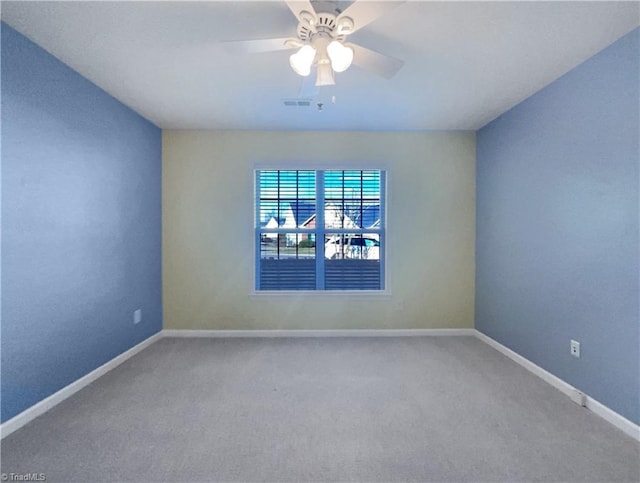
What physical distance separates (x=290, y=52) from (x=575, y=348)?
9.73 ft

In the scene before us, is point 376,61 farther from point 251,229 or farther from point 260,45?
point 251,229

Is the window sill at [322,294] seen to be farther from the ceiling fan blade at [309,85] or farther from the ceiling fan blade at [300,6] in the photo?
the ceiling fan blade at [300,6]

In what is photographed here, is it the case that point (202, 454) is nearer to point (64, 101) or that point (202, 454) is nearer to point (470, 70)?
point (64, 101)

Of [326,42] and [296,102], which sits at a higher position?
[296,102]

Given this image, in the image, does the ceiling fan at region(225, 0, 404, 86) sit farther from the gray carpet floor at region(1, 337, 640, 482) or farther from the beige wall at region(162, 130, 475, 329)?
the gray carpet floor at region(1, 337, 640, 482)

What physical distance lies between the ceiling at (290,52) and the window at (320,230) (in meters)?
0.84

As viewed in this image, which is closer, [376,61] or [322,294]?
[376,61]

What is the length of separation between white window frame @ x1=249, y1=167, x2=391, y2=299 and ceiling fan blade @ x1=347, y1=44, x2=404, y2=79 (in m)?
1.80

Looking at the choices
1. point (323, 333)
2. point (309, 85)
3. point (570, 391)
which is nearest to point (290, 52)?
point (309, 85)

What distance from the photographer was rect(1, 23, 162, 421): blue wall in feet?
5.96

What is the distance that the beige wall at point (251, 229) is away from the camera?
11.5 feet

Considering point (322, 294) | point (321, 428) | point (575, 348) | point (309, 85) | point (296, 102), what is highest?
point (296, 102)

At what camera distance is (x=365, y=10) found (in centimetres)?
135

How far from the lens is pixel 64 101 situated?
2.17 m
